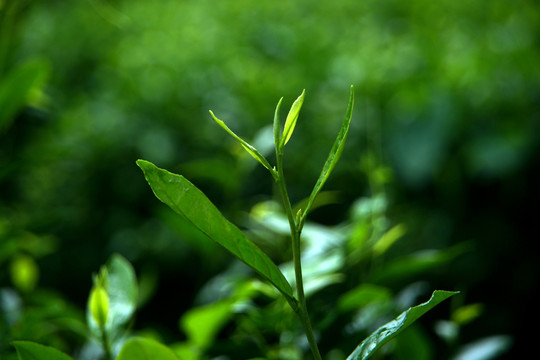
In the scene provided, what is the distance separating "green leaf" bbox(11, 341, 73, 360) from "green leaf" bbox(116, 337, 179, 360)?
46 millimetres

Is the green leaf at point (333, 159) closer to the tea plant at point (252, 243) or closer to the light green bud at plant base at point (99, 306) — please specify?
the tea plant at point (252, 243)

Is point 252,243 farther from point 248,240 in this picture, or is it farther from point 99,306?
point 99,306

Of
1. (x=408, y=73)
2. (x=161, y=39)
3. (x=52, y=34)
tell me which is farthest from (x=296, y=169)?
(x=52, y=34)

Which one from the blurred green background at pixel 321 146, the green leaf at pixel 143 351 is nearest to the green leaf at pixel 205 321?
the green leaf at pixel 143 351

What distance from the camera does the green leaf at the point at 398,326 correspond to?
1.27 feet

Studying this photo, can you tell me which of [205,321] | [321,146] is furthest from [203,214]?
[321,146]

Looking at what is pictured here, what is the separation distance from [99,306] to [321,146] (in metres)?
1.21

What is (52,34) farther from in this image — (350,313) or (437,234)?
(350,313)

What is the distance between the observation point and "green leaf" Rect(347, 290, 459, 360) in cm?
39

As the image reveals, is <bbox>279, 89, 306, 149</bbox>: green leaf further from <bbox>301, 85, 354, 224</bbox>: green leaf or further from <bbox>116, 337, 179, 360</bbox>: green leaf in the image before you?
<bbox>116, 337, 179, 360</bbox>: green leaf

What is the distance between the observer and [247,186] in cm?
174

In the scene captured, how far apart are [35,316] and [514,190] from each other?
4.53ft

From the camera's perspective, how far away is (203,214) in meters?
0.40

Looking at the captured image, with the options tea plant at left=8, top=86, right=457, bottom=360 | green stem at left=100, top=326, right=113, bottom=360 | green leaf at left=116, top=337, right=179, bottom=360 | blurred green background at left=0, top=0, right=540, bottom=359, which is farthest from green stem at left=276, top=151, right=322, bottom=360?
blurred green background at left=0, top=0, right=540, bottom=359
